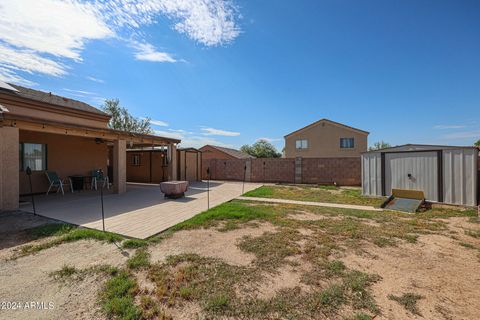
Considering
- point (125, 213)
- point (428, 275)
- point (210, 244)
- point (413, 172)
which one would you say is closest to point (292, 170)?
point (413, 172)

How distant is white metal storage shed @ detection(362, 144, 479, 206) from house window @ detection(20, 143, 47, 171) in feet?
46.9

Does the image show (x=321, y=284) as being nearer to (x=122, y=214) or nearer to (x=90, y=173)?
(x=122, y=214)

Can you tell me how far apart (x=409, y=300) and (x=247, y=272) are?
6.10ft

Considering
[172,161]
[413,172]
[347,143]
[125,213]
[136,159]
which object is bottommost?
[125,213]

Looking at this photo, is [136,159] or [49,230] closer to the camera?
[49,230]

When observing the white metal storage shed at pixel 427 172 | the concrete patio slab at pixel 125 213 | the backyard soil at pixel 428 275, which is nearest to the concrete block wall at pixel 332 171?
the white metal storage shed at pixel 427 172

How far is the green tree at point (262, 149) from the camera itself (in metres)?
47.5

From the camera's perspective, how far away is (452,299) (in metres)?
2.38

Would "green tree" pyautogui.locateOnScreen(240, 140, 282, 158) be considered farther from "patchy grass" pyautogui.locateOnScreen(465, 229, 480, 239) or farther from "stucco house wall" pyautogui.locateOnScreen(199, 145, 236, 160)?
"patchy grass" pyautogui.locateOnScreen(465, 229, 480, 239)

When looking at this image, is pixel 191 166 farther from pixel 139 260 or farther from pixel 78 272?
pixel 78 272

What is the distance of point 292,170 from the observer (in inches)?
600

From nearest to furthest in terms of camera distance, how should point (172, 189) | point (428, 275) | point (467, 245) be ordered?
point (428, 275) < point (467, 245) < point (172, 189)

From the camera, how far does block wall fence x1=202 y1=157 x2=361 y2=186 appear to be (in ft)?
44.9

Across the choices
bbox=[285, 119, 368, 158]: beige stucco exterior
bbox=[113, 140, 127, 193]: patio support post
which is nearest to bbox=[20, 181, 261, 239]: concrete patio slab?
bbox=[113, 140, 127, 193]: patio support post
